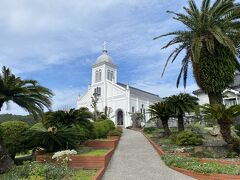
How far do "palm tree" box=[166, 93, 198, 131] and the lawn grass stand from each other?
861 cm

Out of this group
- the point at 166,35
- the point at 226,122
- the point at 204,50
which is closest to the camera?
the point at 226,122

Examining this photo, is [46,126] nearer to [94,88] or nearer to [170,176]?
[170,176]

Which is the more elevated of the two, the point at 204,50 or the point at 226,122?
the point at 204,50

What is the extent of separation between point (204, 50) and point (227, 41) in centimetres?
213

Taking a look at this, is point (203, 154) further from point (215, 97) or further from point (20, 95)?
point (20, 95)

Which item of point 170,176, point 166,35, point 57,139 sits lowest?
point 170,176

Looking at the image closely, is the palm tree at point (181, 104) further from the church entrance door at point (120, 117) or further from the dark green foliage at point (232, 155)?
the church entrance door at point (120, 117)

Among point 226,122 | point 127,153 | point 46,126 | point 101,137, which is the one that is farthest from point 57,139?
point 101,137

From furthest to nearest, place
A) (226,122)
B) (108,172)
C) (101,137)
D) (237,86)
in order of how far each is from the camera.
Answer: (237,86) → (101,137) → (226,122) → (108,172)

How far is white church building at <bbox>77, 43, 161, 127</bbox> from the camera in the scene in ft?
194

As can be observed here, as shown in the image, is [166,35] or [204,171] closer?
[204,171]

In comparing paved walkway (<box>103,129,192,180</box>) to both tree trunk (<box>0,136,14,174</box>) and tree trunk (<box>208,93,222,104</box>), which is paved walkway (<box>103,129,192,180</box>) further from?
tree trunk (<box>208,93,222,104</box>)

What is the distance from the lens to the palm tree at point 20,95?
12742 mm

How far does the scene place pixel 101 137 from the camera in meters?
24.0
